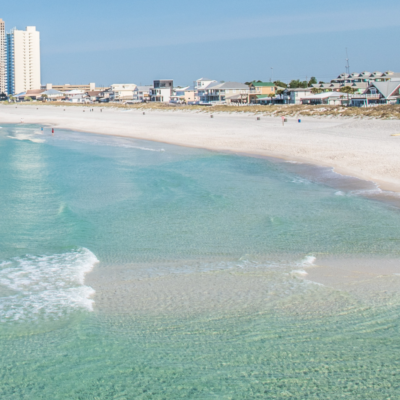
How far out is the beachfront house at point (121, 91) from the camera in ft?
529

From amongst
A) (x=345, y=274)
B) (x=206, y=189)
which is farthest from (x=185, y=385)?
(x=206, y=189)

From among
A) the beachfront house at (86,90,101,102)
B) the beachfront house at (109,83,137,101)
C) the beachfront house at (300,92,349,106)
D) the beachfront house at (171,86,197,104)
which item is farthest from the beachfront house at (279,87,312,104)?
the beachfront house at (86,90,101,102)

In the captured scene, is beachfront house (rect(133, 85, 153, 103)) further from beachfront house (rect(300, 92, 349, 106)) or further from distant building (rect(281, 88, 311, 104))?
beachfront house (rect(300, 92, 349, 106))

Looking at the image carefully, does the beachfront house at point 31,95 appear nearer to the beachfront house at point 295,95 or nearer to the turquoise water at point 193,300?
the beachfront house at point 295,95

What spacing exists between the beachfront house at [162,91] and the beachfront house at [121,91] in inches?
656

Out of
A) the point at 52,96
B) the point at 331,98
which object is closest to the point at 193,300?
the point at 331,98

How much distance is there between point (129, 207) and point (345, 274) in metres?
9.94

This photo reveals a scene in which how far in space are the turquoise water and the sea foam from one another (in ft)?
0.14

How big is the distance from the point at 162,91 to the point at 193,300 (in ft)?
448

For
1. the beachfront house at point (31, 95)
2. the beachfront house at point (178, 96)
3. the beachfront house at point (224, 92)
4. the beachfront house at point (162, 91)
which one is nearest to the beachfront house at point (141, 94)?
the beachfront house at point (162, 91)

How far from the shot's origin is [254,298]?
34.1 ft

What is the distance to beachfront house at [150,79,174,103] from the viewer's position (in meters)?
142

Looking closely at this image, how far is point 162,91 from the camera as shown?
Answer: 143 metres

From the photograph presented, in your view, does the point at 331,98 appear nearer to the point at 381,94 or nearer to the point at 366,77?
the point at 381,94
